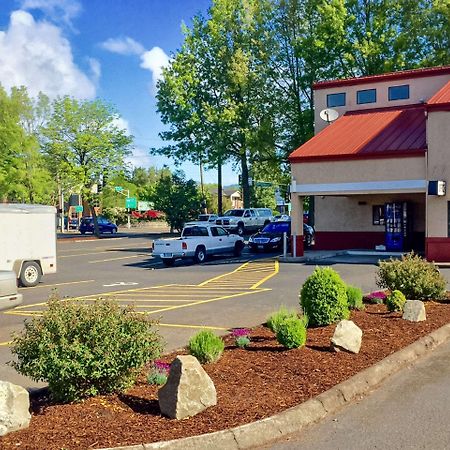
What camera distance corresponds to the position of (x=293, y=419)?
5.56 meters

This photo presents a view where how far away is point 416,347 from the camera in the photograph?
827 centimetres

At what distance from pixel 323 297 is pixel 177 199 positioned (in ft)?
156

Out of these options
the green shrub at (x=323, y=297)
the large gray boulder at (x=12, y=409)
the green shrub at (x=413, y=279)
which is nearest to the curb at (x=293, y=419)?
the large gray boulder at (x=12, y=409)

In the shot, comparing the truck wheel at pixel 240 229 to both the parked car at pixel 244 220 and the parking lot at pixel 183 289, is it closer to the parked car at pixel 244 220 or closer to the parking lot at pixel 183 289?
the parked car at pixel 244 220

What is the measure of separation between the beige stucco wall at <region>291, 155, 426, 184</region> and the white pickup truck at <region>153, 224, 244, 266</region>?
15.4 ft

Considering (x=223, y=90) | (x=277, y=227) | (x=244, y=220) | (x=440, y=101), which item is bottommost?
(x=277, y=227)

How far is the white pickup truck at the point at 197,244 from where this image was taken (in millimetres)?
25906

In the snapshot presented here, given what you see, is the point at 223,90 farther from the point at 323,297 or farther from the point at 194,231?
the point at 323,297

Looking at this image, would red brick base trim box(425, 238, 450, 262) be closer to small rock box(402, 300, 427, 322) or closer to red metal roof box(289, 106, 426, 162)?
red metal roof box(289, 106, 426, 162)

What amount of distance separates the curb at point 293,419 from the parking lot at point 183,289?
214 cm

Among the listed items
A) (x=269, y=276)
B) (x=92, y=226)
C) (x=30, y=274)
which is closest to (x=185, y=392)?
(x=269, y=276)

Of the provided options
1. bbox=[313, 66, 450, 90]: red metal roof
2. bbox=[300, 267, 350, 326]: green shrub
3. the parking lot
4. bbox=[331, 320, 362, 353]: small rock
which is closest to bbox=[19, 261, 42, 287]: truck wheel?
the parking lot

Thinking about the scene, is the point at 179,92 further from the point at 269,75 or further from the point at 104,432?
the point at 104,432

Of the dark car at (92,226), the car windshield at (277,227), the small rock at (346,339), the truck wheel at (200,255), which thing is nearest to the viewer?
the small rock at (346,339)
